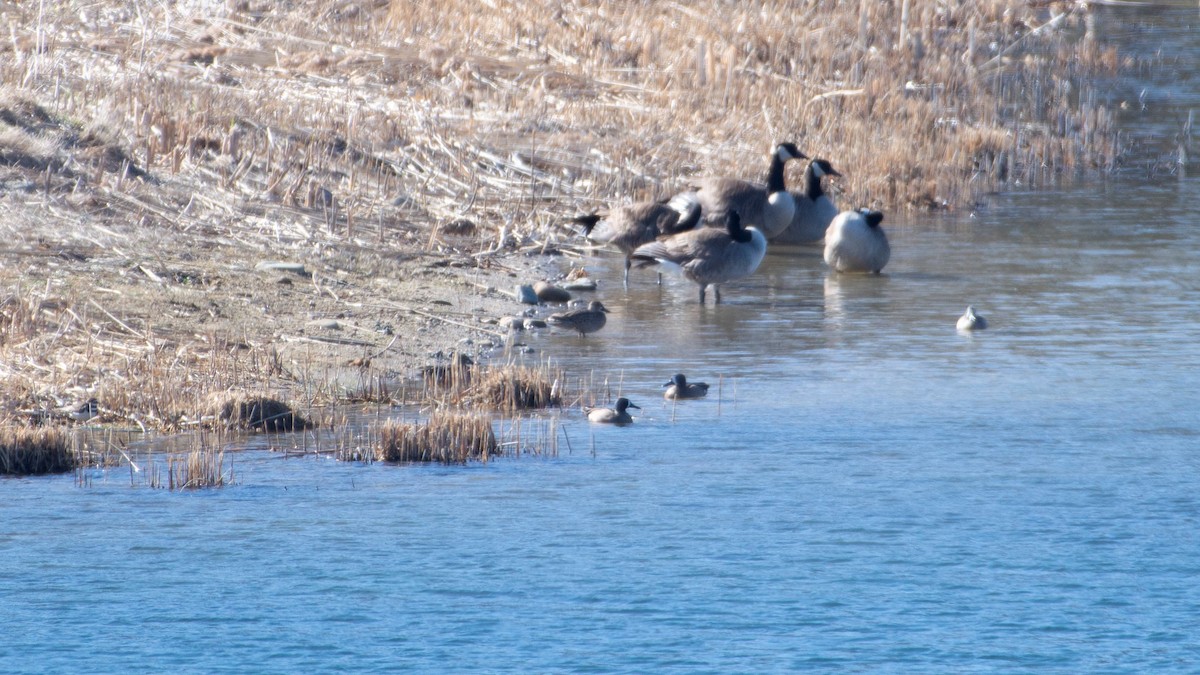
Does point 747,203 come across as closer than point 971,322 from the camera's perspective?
No

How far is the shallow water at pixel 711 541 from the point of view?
20.8 feet

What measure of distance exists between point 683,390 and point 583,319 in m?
2.19

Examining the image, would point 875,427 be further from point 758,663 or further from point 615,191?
point 615,191

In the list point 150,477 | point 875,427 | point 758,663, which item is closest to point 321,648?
point 758,663

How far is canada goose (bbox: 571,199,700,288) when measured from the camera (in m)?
15.1

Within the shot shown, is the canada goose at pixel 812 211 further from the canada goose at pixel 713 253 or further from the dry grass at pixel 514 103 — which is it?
the canada goose at pixel 713 253

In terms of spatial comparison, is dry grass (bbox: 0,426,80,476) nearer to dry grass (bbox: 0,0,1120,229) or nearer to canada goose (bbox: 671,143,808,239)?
dry grass (bbox: 0,0,1120,229)

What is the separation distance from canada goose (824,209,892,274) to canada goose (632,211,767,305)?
129 cm

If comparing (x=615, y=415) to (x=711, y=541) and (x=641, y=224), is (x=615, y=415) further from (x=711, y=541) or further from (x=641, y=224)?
(x=641, y=224)

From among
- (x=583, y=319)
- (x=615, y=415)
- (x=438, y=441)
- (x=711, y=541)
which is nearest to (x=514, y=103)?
(x=583, y=319)

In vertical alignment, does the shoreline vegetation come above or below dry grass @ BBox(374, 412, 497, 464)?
above

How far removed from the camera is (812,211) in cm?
1716

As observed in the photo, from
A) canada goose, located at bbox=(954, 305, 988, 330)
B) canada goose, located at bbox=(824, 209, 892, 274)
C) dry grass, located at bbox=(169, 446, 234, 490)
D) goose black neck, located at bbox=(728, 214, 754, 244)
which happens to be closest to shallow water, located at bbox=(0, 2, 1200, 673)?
dry grass, located at bbox=(169, 446, 234, 490)

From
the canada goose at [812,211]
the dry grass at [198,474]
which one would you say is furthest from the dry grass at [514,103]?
the dry grass at [198,474]
